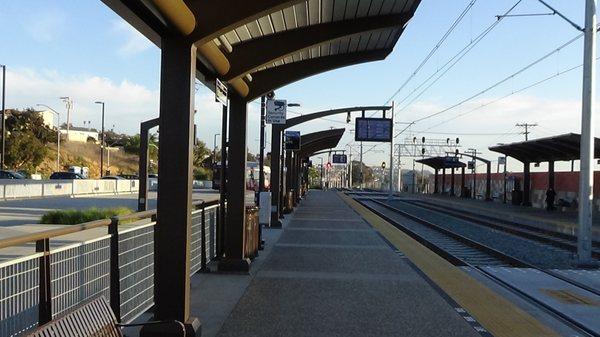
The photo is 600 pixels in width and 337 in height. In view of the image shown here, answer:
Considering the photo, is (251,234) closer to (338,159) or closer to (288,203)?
(288,203)

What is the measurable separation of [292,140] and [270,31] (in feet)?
57.2

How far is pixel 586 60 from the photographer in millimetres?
13352

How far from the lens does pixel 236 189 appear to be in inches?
410

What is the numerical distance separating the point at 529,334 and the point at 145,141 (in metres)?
13.5

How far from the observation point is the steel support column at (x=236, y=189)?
409 inches

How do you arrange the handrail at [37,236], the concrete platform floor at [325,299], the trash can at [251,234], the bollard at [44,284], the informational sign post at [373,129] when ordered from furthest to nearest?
the informational sign post at [373,129], the trash can at [251,234], the concrete platform floor at [325,299], the bollard at [44,284], the handrail at [37,236]

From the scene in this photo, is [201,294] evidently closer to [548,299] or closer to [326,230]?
[548,299]

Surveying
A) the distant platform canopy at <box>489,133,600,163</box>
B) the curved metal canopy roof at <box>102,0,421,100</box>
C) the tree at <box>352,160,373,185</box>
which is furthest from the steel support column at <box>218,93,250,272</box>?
the tree at <box>352,160,373,185</box>

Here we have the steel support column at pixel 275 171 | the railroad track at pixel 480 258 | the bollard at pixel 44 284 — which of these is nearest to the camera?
the bollard at pixel 44 284

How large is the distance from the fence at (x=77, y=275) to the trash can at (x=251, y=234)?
4.07 m

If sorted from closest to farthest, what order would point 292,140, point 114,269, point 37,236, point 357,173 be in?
point 37,236
point 114,269
point 292,140
point 357,173

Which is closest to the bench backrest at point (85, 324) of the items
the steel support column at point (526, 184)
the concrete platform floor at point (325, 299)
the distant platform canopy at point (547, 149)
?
the concrete platform floor at point (325, 299)

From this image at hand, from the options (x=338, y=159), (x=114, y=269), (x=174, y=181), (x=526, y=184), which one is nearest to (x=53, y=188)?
(x=526, y=184)

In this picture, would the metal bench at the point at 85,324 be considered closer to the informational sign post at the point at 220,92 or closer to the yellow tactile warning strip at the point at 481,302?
the informational sign post at the point at 220,92
